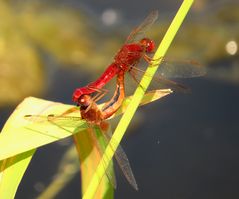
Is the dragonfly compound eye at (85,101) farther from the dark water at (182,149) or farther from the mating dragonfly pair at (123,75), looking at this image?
the dark water at (182,149)

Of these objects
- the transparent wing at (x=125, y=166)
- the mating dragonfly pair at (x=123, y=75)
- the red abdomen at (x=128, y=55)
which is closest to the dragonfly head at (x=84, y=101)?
the mating dragonfly pair at (x=123, y=75)

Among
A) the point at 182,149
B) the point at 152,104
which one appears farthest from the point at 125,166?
the point at 152,104

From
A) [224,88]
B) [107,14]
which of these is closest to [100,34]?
[107,14]

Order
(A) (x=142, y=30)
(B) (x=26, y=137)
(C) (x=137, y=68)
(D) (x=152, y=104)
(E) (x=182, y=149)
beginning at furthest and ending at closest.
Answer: (D) (x=152, y=104) < (E) (x=182, y=149) < (A) (x=142, y=30) < (C) (x=137, y=68) < (B) (x=26, y=137)

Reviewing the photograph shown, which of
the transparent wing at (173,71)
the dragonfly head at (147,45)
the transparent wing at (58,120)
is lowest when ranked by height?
the transparent wing at (58,120)

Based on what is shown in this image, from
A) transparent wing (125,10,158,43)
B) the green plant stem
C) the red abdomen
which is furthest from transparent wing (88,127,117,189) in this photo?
transparent wing (125,10,158,43)

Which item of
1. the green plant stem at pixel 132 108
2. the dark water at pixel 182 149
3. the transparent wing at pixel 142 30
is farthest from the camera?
the dark water at pixel 182 149

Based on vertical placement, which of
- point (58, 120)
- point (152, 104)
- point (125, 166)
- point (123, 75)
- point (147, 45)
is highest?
point (147, 45)

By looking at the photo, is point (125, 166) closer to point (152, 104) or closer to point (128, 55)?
point (128, 55)
